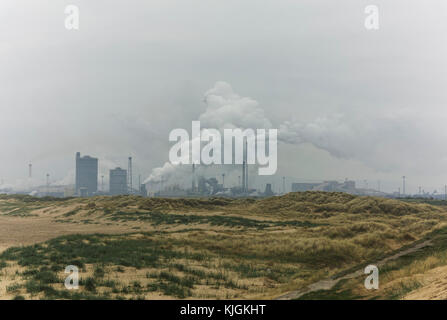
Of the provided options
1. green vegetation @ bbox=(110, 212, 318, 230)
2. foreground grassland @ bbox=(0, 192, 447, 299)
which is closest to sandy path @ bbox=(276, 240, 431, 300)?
foreground grassland @ bbox=(0, 192, 447, 299)

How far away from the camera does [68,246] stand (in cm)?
3219

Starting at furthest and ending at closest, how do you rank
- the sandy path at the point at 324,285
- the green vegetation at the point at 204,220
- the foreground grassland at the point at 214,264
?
the green vegetation at the point at 204,220, the foreground grassland at the point at 214,264, the sandy path at the point at 324,285

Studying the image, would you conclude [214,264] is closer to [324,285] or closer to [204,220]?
[324,285]

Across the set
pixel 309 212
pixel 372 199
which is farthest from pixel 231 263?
pixel 372 199

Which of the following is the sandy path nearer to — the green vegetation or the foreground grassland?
the foreground grassland

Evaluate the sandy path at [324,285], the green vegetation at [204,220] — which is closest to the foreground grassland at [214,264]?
the sandy path at [324,285]


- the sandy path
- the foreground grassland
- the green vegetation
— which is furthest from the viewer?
the green vegetation

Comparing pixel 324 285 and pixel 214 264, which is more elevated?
pixel 324 285

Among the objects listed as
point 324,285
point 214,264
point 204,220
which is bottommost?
point 204,220

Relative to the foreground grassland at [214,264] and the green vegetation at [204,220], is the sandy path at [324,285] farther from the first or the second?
the green vegetation at [204,220]

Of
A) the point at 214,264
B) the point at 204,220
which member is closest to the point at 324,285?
the point at 214,264

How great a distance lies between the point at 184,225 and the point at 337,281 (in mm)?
42137
